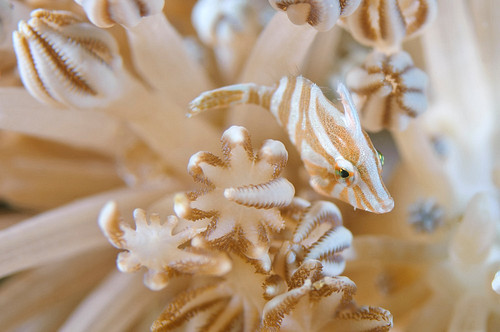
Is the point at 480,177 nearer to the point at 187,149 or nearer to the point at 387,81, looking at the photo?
the point at 387,81

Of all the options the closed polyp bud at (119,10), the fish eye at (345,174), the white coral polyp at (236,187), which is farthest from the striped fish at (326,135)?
the closed polyp bud at (119,10)

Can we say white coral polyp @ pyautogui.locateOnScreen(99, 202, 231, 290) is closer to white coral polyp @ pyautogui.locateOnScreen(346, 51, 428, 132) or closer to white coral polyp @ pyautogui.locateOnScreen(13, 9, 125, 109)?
white coral polyp @ pyautogui.locateOnScreen(13, 9, 125, 109)

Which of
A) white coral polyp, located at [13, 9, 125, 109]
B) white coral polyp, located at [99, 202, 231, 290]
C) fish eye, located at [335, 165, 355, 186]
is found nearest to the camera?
fish eye, located at [335, 165, 355, 186]

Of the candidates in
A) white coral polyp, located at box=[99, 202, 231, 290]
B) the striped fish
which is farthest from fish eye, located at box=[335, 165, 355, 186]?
white coral polyp, located at box=[99, 202, 231, 290]

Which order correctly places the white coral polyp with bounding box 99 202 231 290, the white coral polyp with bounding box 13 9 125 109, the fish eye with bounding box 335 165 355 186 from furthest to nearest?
the white coral polyp with bounding box 13 9 125 109 → the white coral polyp with bounding box 99 202 231 290 → the fish eye with bounding box 335 165 355 186

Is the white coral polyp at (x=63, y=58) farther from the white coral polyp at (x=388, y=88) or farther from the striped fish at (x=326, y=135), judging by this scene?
the white coral polyp at (x=388, y=88)

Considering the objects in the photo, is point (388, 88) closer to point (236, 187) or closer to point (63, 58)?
point (236, 187)

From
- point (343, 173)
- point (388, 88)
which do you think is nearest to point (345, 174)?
point (343, 173)
